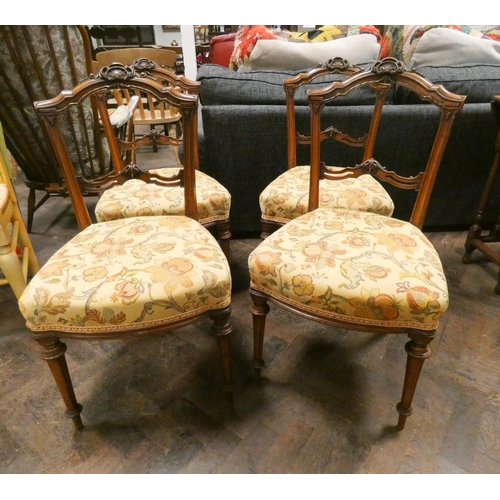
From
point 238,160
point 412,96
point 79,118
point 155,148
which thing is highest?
point 412,96

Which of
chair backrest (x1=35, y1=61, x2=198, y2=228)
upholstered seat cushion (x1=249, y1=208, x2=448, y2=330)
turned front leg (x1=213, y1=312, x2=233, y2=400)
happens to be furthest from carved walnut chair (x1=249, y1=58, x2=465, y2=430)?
chair backrest (x1=35, y1=61, x2=198, y2=228)

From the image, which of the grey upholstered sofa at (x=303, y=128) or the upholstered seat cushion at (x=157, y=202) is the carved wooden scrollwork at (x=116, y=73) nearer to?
the upholstered seat cushion at (x=157, y=202)

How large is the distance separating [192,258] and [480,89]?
148 centimetres

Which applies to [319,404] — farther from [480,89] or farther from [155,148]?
[155,148]

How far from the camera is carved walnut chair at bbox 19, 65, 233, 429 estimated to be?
0.78 m

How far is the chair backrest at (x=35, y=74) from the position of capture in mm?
1396

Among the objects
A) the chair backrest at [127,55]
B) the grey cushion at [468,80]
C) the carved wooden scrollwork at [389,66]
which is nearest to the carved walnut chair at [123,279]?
the carved wooden scrollwork at [389,66]

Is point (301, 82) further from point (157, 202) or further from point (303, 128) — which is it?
point (157, 202)

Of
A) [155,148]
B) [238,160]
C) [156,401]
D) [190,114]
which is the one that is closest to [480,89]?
[238,160]

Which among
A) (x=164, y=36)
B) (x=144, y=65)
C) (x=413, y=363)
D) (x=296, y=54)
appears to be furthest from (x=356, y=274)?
(x=164, y=36)

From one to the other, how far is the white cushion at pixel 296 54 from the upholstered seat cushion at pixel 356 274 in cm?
113

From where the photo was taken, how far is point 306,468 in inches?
35.7

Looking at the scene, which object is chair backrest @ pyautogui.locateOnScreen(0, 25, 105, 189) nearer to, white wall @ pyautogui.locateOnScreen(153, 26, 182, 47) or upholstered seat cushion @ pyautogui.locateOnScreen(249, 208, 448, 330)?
upholstered seat cushion @ pyautogui.locateOnScreen(249, 208, 448, 330)

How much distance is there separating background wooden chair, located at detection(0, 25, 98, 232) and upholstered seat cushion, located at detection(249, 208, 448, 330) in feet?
4.12
